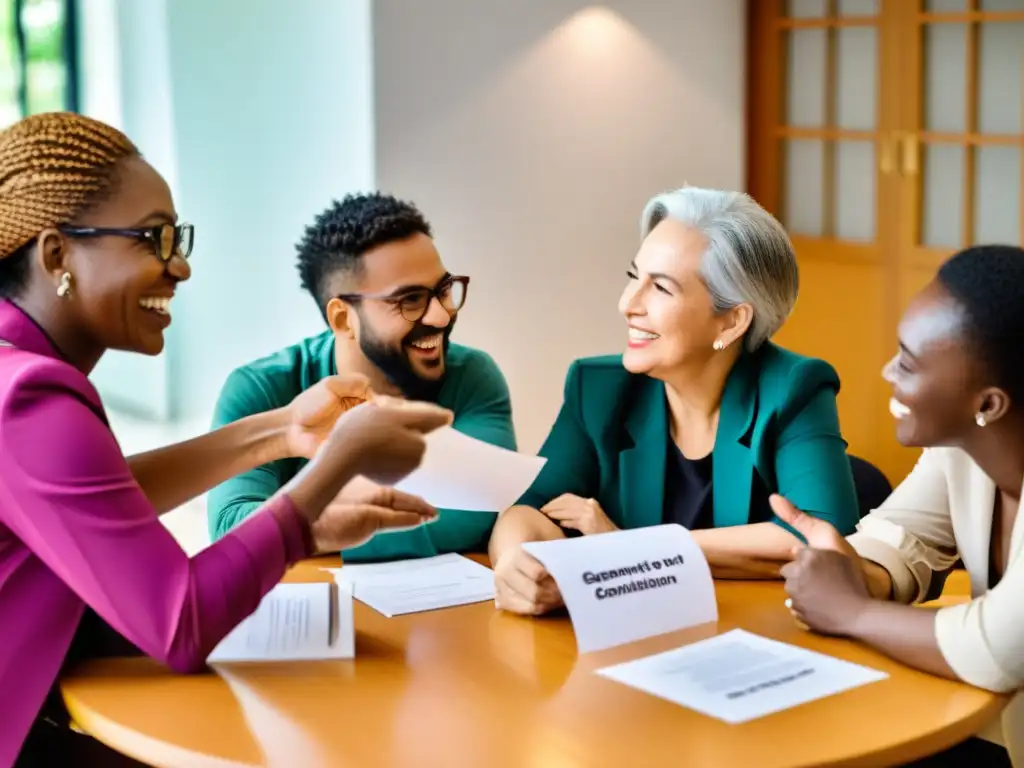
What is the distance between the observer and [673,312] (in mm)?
2432


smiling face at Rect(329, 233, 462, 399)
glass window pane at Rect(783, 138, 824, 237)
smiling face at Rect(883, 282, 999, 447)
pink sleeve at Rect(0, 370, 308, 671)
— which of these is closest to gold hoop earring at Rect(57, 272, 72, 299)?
pink sleeve at Rect(0, 370, 308, 671)

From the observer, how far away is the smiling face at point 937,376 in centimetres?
185

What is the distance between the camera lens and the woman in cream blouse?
177 cm

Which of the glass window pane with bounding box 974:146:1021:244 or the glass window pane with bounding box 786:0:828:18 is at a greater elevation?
the glass window pane with bounding box 786:0:828:18

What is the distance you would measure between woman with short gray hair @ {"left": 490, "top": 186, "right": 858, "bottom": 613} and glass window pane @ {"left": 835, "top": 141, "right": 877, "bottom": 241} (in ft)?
8.28

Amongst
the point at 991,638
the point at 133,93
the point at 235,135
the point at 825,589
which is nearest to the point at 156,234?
the point at 825,589

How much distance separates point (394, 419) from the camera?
1871 millimetres

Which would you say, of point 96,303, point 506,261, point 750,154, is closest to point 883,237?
point 750,154

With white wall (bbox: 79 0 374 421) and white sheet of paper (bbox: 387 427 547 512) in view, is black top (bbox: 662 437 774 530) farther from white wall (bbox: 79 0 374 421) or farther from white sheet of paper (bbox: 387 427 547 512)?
white wall (bbox: 79 0 374 421)

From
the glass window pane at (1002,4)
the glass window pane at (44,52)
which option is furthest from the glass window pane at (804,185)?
the glass window pane at (44,52)

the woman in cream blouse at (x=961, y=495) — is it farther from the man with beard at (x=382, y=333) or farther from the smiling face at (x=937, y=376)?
the man with beard at (x=382, y=333)

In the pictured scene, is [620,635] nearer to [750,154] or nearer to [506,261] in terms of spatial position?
[506,261]

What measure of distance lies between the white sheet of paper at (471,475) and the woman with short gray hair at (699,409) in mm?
115

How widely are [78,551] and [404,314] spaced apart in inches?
42.8
